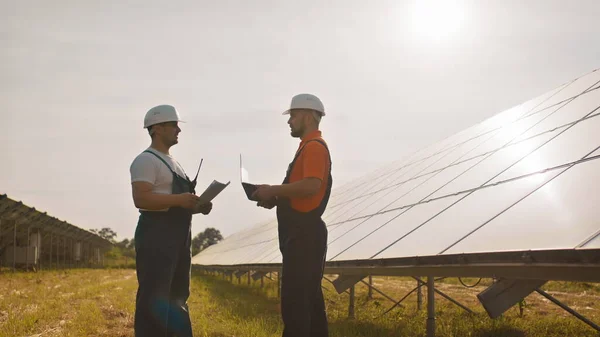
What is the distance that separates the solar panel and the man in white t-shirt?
1873 millimetres

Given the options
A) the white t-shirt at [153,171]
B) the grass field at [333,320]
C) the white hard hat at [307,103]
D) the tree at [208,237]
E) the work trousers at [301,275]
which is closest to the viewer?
the work trousers at [301,275]

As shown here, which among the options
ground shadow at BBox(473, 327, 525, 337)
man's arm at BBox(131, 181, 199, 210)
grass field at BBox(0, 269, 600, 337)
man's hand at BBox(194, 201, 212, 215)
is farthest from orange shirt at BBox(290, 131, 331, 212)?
ground shadow at BBox(473, 327, 525, 337)

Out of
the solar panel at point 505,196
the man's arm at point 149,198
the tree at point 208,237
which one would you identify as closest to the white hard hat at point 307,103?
the man's arm at point 149,198

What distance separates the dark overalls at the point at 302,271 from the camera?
4.03 meters

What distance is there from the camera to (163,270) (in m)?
4.21

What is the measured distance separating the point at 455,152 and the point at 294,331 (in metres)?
6.46

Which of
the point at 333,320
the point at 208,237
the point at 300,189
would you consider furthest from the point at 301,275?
the point at 208,237

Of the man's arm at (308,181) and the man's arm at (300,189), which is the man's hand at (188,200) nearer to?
the man's arm at (308,181)

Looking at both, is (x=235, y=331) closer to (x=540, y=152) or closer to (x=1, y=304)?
(x=540, y=152)

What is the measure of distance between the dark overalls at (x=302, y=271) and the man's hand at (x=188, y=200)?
67 centimetres

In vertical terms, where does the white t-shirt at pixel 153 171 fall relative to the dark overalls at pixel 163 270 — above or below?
above

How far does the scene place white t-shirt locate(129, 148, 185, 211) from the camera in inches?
170

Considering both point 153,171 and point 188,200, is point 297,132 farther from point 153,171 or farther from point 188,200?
point 153,171

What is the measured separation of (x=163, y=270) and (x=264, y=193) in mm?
908
